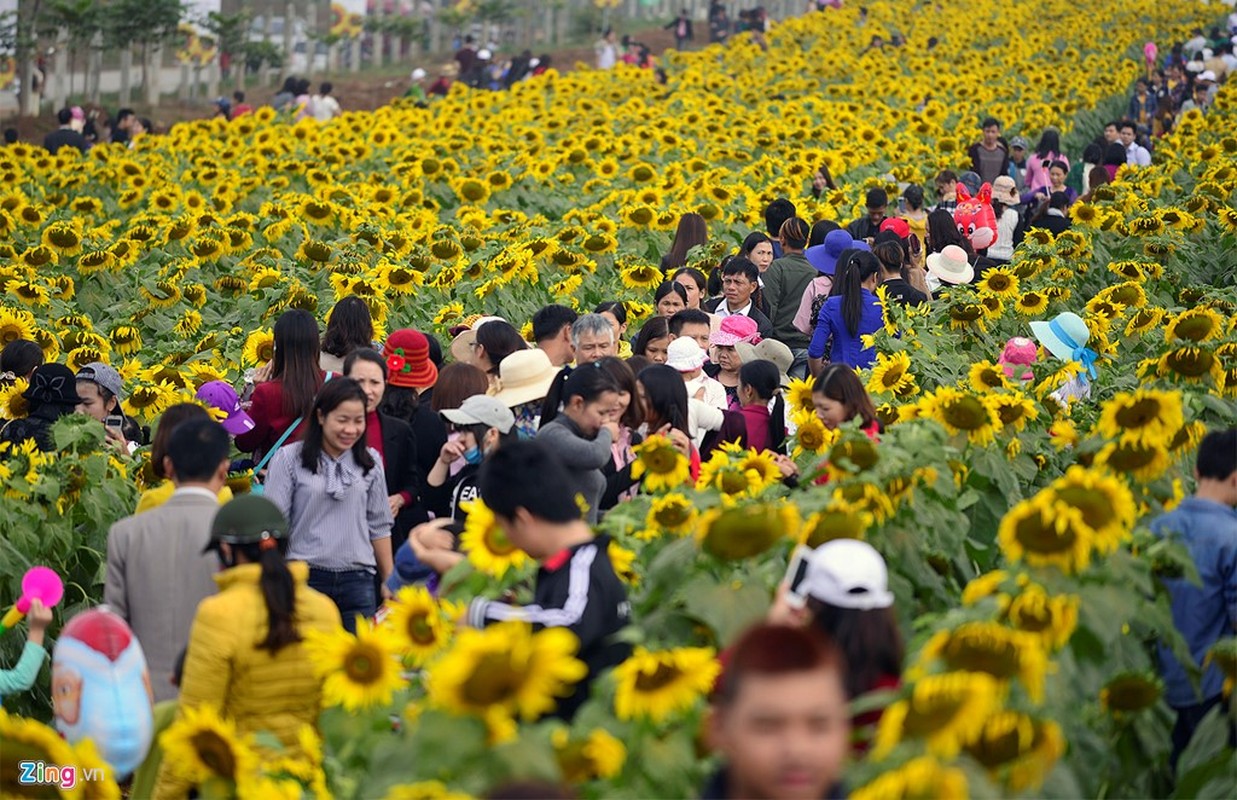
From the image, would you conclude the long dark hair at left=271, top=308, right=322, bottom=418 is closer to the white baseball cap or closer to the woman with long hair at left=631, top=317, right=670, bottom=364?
the woman with long hair at left=631, top=317, right=670, bottom=364

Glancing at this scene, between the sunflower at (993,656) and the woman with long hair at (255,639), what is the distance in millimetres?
1665

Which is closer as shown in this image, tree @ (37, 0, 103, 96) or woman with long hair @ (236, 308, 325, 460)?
woman with long hair @ (236, 308, 325, 460)

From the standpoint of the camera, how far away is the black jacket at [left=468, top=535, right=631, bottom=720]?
4.75 metres

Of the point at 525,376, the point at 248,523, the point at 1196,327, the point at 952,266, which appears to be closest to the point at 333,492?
the point at 525,376

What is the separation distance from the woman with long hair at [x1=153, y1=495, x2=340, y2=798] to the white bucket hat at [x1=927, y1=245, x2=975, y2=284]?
8.42 m

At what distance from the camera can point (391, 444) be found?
774 centimetres

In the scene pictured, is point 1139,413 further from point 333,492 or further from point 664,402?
point 333,492

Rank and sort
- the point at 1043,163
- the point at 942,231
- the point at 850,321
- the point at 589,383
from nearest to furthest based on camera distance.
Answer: the point at 589,383 → the point at 850,321 → the point at 942,231 → the point at 1043,163

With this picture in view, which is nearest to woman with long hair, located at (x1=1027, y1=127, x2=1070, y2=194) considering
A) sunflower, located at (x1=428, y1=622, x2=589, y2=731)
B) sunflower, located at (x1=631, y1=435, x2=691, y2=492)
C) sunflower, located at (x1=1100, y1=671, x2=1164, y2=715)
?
sunflower, located at (x1=631, y1=435, x2=691, y2=492)

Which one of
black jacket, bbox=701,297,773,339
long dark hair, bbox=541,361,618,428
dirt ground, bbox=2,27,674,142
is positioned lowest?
dirt ground, bbox=2,27,674,142

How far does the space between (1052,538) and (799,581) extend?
0.88 metres

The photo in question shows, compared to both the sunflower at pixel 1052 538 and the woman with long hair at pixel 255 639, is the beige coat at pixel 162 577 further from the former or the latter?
the sunflower at pixel 1052 538

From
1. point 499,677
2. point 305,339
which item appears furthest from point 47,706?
point 499,677

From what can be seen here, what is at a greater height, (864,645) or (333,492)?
(864,645)
